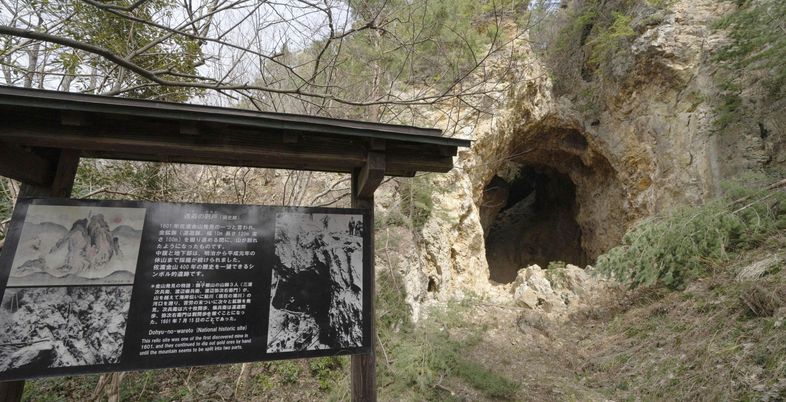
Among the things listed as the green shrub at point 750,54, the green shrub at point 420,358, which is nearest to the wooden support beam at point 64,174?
the green shrub at point 420,358

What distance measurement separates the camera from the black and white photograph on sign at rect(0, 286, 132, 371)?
73.5 inches

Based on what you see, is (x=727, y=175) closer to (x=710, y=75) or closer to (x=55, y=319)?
(x=710, y=75)

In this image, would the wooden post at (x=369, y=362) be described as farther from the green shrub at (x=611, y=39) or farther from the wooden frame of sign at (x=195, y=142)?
the green shrub at (x=611, y=39)

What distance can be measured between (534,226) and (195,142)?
1459 cm

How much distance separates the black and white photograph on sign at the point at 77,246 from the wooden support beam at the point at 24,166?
8.4 inches

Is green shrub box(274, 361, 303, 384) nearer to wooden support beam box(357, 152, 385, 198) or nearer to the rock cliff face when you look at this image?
the rock cliff face

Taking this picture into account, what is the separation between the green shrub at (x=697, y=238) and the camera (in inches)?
193

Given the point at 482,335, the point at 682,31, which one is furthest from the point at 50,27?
the point at 682,31

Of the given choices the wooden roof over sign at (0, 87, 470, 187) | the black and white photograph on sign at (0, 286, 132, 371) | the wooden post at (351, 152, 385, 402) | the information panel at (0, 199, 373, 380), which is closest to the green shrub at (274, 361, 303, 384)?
the wooden post at (351, 152, 385, 402)

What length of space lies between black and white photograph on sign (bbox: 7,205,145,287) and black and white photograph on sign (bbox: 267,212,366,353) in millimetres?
891

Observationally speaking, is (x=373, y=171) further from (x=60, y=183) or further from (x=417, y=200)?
(x=417, y=200)

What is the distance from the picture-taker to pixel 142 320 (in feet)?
6.69

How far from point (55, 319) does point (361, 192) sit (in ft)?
6.45

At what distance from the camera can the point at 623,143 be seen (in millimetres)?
9188
